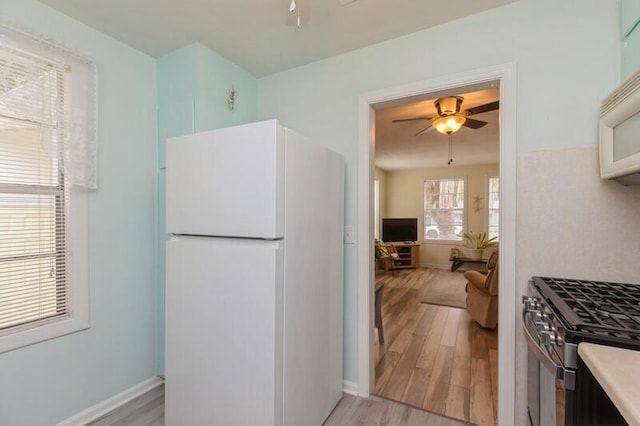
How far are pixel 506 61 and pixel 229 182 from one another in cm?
162

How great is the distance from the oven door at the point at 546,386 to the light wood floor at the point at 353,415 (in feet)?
2.05

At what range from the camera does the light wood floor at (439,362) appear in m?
1.99

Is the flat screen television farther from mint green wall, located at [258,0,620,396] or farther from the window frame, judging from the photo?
mint green wall, located at [258,0,620,396]

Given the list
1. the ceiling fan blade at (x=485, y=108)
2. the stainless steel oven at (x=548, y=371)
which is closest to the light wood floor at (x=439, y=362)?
the stainless steel oven at (x=548, y=371)

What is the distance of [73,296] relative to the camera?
1.74m

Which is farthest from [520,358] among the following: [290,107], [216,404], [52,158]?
[52,158]

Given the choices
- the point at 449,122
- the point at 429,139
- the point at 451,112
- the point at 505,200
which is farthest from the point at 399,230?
the point at 505,200

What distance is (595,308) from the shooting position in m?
1.06

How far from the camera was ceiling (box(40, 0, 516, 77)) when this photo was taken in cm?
162

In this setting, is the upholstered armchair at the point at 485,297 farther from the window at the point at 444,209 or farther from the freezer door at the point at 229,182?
the window at the point at 444,209

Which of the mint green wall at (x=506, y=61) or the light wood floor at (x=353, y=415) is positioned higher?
the mint green wall at (x=506, y=61)

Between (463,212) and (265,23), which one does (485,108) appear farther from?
(463,212)

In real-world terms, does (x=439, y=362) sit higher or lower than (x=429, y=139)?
lower

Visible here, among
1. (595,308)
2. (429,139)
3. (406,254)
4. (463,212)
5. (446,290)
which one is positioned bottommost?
(446,290)
